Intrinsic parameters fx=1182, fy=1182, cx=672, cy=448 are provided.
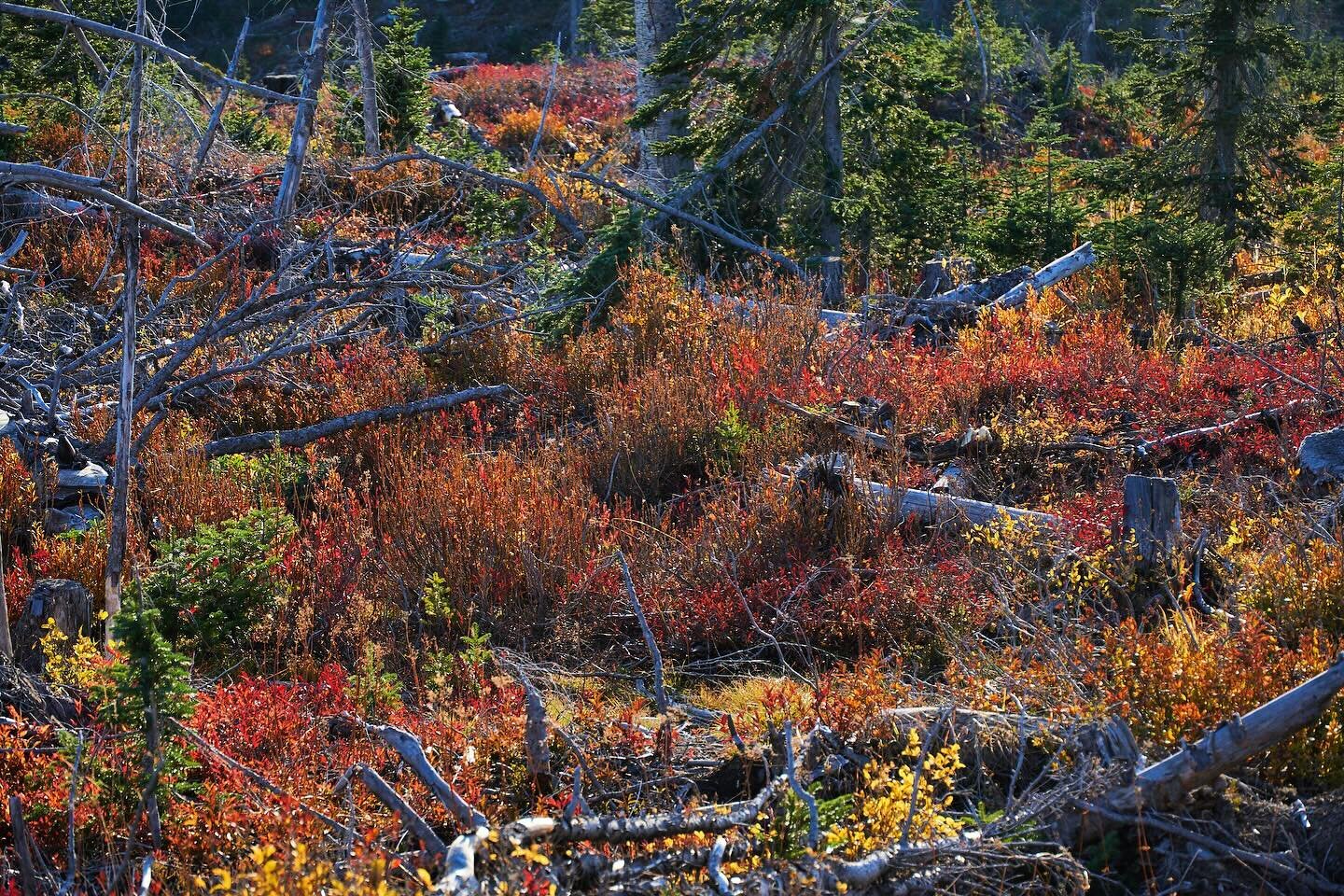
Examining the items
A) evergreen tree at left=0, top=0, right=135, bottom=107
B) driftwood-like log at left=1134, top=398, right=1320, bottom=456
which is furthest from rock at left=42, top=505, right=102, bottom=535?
evergreen tree at left=0, top=0, right=135, bottom=107

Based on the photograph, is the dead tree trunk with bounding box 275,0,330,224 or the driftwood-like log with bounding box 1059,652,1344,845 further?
the dead tree trunk with bounding box 275,0,330,224

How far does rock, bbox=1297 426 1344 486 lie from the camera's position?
5.41m

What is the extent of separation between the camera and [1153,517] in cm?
483

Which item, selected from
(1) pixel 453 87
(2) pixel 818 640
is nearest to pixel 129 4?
(2) pixel 818 640

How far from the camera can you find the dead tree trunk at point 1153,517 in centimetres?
478

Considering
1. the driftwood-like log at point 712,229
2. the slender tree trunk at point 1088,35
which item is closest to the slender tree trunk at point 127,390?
the driftwood-like log at point 712,229

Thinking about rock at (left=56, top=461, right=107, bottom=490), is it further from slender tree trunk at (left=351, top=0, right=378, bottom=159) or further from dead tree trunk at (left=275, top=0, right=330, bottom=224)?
slender tree trunk at (left=351, top=0, right=378, bottom=159)

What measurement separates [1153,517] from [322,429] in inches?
183

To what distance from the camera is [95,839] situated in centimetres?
361

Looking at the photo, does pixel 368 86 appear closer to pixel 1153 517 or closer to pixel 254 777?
pixel 1153 517

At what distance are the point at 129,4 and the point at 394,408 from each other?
2.62 meters

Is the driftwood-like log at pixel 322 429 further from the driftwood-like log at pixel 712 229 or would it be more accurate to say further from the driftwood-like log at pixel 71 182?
the driftwood-like log at pixel 712 229

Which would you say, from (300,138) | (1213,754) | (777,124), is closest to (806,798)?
(1213,754)

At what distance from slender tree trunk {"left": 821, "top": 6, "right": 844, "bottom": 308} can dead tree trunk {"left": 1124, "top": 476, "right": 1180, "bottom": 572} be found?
5191 millimetres
